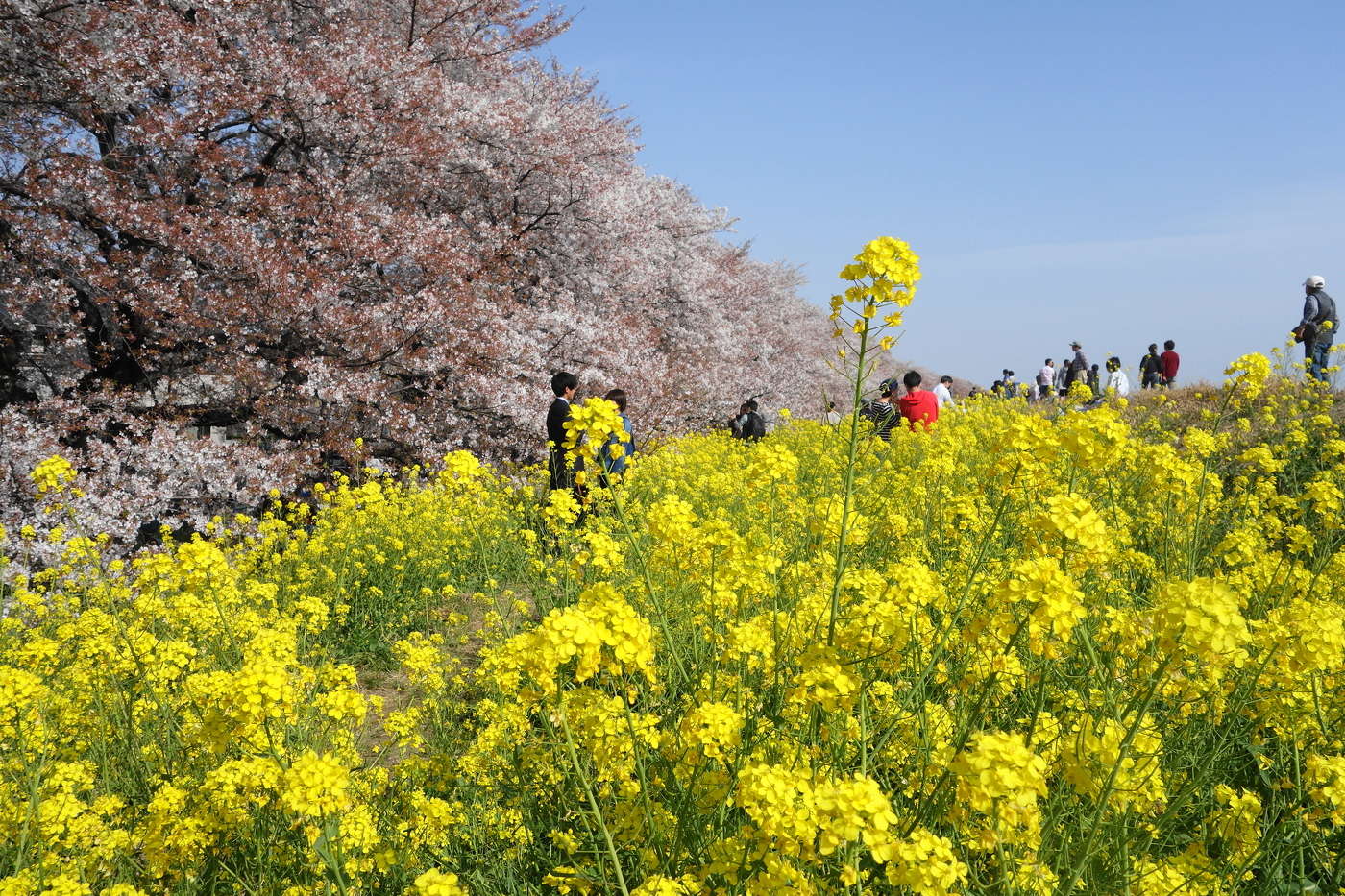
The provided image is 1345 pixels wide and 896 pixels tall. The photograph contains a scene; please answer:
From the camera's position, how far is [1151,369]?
19.4 m

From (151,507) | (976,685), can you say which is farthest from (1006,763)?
(151,507)

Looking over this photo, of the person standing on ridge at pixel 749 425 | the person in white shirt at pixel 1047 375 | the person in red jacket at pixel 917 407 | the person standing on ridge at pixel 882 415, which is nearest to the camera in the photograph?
the person standing on ridge at pixel 882 415

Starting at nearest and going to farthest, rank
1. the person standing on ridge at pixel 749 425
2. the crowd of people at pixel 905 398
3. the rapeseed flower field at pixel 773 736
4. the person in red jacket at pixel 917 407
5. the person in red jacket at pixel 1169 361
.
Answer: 1. the rapeseed flower field at pixel 773 736
2. the crowd of people at pixel 905 398
3. the person in red jacket at pixel 917 407
4. the person standing on ridge at pixel 749 425
5. the person in red jacket at pixel 1169 361

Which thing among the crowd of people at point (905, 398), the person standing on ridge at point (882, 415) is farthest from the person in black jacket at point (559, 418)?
the person standing on ridge at point (882, 415)

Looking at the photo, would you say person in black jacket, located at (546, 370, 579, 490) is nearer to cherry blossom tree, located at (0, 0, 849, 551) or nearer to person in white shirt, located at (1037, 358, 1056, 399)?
cherry blossom tree, located at (0, 0, 849, 551)

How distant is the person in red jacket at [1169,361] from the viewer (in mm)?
18062

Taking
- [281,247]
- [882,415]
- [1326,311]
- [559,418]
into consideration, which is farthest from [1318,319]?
[281,247]

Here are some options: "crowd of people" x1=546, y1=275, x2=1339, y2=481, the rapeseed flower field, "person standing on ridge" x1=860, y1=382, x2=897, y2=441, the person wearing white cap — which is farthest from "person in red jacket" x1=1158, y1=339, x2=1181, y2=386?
the rapeseed flower field

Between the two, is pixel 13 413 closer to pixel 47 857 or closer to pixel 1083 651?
pixel 47 857

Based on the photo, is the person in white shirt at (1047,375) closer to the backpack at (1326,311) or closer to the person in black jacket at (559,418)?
the backpack at (1326,311)

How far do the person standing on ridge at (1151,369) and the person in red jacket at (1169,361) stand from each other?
0.24 m

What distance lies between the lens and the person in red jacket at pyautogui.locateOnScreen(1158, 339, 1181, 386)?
18.1m

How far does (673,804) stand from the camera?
2.42m

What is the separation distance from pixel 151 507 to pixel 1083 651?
864cm
